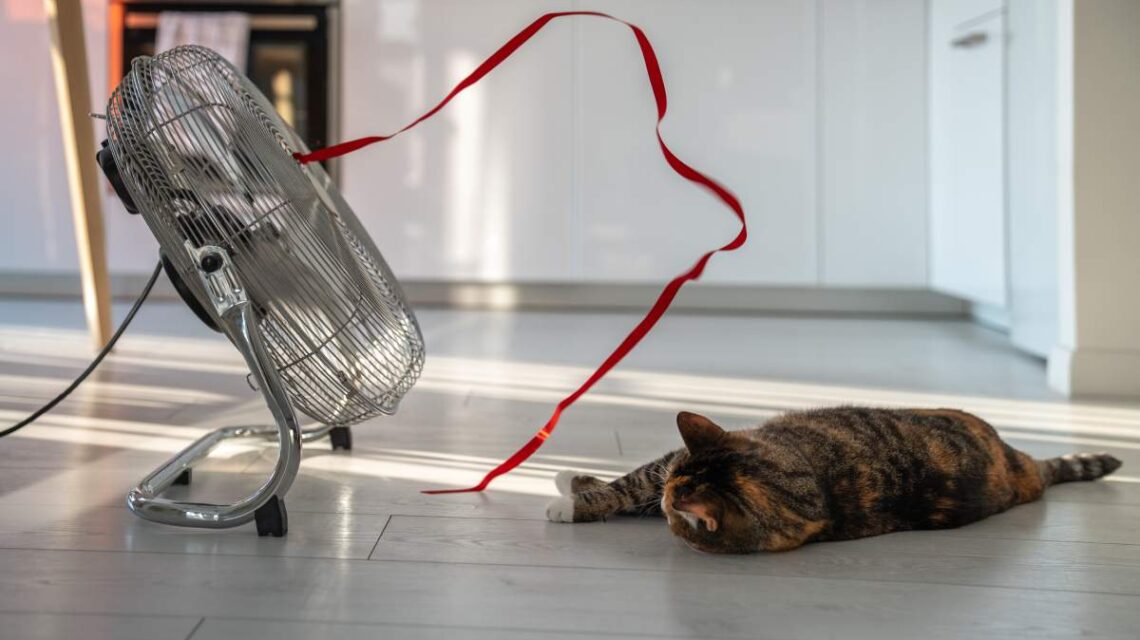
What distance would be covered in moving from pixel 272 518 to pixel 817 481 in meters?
0.61

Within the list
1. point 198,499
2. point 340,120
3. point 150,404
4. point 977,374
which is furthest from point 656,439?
point 340,120

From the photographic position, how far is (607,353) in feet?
9.95

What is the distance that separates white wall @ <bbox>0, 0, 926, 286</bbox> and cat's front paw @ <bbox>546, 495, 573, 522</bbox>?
8.95 feet

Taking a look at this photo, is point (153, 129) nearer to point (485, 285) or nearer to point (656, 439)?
point (656, 439)

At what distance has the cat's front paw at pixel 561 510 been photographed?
1.37 metres

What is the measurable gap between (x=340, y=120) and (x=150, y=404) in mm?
2160

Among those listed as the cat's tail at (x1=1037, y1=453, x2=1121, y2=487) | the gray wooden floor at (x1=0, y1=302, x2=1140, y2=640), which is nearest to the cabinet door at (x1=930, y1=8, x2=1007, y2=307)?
the gray wooden floor at (x1=0, y1=302, x2=1140, y2=640)

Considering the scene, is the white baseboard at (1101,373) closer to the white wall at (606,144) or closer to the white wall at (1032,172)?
the white wall at (1032,172)

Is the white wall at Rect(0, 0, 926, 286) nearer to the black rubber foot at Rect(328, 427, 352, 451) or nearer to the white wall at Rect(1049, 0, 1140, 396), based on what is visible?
the white wall at Rect(1049, 0, 1140, 396)

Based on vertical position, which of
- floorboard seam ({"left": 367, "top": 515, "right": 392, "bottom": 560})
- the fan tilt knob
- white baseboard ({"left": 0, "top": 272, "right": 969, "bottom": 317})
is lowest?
floorboard seam ({"left": 367, "top": 515, "right": 392, "bottom": 560})

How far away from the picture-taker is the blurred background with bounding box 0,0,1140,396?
13.0 feet

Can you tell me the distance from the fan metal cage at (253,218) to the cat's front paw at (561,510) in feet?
0.77

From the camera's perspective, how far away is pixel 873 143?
13.0ft

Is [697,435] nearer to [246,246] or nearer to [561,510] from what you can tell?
[561,510]
